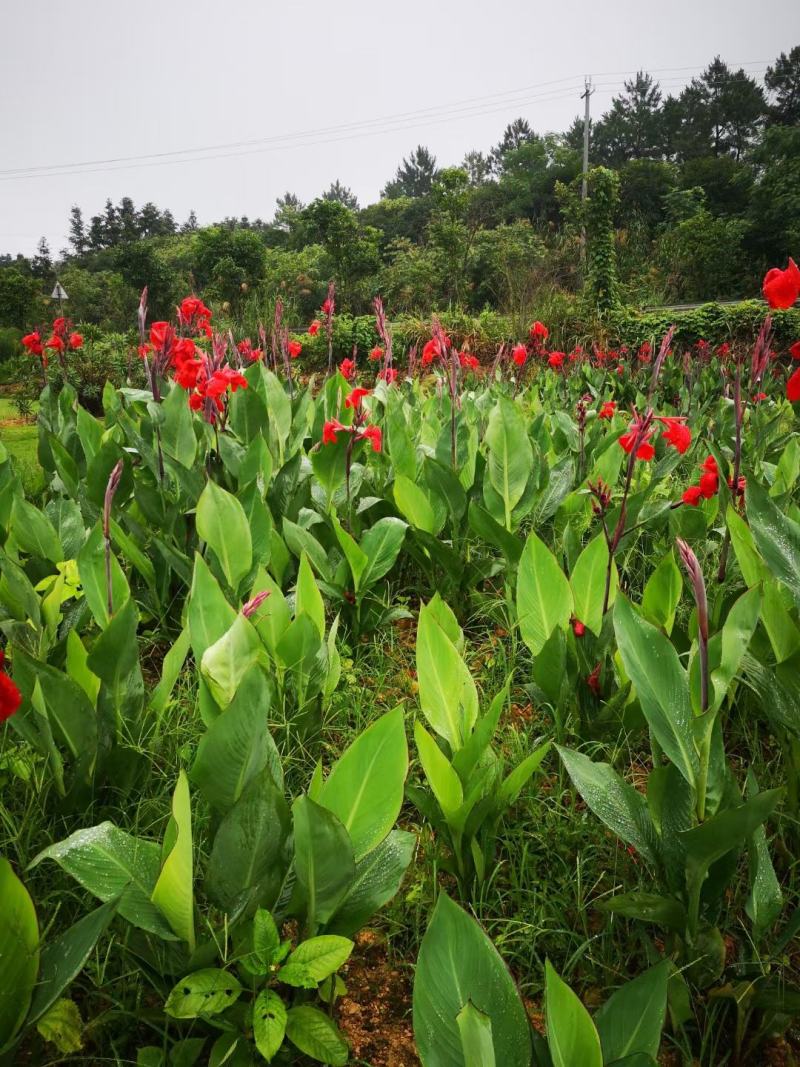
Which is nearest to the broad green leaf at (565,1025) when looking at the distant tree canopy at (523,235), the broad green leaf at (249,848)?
the broad green leaf at (249,848)

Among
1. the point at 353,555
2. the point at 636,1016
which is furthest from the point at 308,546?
the point at 636,1016

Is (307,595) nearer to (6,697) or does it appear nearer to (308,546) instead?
(308,546)

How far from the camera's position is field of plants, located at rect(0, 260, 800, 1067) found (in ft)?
2.70

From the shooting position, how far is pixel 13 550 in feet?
6.15

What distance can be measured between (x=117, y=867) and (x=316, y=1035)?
0.34 meters

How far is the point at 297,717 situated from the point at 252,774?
1.55 feet

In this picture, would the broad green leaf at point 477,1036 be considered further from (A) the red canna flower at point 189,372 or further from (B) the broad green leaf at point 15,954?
(A) the red canna flower at point 189,372

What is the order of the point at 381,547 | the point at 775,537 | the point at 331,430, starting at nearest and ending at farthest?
1. the point at 775,537
2. the point at 381,547
3. the point at 331,430

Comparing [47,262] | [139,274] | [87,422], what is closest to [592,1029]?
[87,422]

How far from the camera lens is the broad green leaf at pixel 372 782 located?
3.11 feet

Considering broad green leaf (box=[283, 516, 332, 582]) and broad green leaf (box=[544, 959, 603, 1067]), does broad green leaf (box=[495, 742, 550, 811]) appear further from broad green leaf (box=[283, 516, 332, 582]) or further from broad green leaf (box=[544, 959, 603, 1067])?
broad green leaf (box=[283, 516, 332, 582])

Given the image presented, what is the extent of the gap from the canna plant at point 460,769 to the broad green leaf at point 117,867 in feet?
1.35

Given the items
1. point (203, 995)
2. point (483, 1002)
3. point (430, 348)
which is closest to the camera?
point (483, 1002)

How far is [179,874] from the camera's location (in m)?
0.81
